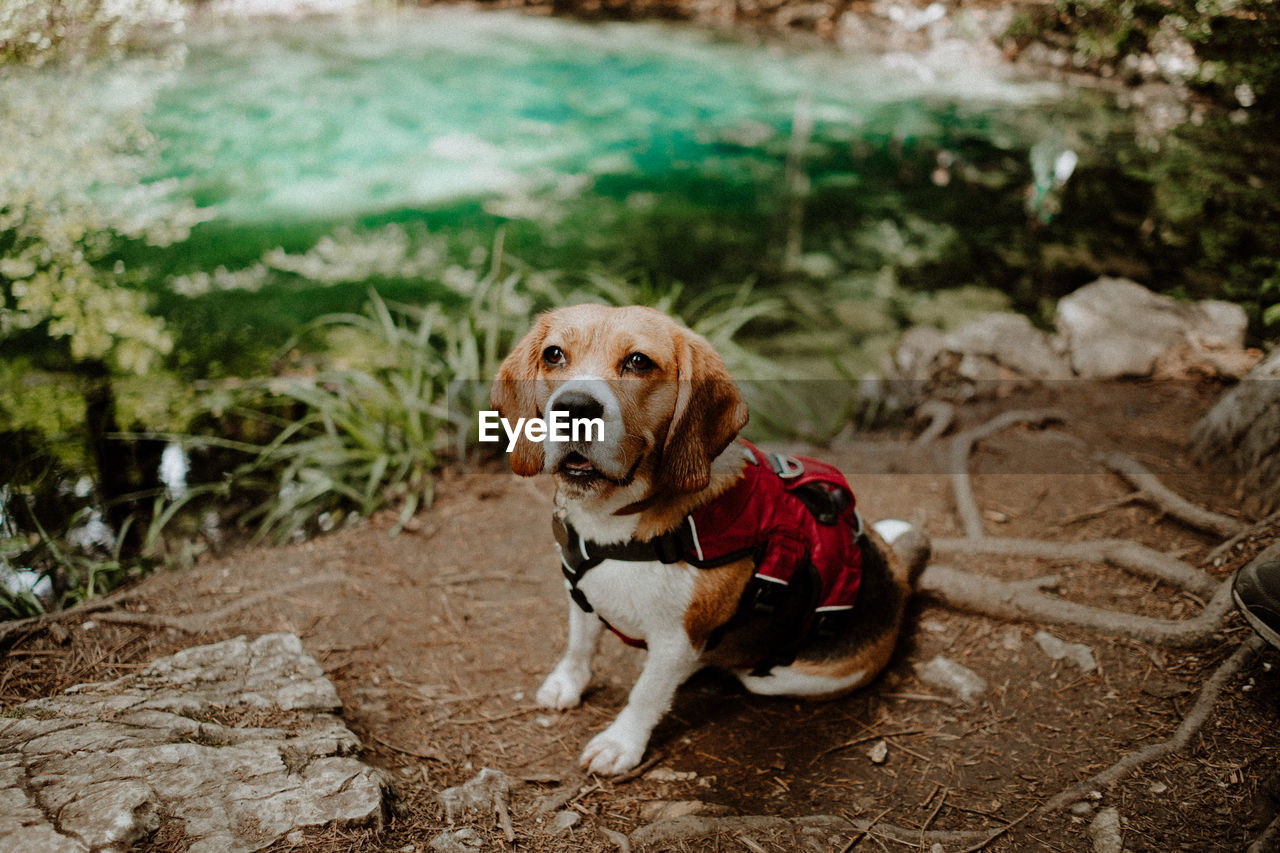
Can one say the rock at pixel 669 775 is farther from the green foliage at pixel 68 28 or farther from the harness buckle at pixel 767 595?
the green foliage at pixel 68 28

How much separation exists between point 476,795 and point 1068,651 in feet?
8.21

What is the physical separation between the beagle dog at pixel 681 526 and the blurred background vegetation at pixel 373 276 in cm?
219

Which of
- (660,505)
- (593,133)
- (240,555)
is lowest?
(240,555)

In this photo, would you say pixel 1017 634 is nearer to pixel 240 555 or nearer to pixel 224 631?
pixel 224 631

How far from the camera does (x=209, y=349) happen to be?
5844 millimetres

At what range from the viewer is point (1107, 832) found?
2119 millimetres

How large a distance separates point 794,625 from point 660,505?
74 centimetres

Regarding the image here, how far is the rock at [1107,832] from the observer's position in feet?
6.81

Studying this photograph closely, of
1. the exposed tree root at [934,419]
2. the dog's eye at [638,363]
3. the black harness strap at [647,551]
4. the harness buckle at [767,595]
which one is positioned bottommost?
the exposed tree root at [934,419]

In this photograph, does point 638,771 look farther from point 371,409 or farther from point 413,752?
point 371,409

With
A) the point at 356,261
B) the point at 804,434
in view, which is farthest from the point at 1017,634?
the point at 356,261

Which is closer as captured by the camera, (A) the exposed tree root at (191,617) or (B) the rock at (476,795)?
(B) the rock at (476,795)

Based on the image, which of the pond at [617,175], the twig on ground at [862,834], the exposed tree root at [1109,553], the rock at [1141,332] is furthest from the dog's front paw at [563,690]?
the rock at [1141,332]

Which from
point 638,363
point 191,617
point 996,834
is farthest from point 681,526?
point 191,617
